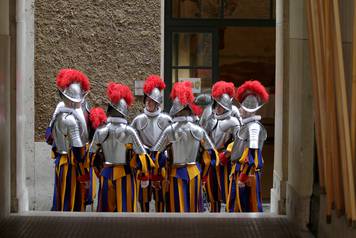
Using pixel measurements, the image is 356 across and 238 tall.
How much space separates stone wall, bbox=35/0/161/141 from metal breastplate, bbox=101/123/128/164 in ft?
11.3

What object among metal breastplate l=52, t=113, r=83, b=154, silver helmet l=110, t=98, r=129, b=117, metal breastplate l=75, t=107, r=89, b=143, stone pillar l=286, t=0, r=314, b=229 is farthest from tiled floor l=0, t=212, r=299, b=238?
metal breastplate l=75, t=107, r=89, b=143

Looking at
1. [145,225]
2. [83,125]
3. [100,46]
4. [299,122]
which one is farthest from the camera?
[100,46]

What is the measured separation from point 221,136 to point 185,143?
1.16 m

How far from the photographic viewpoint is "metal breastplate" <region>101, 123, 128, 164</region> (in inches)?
380

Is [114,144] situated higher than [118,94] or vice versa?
[118,94]

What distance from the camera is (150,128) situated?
10.7m

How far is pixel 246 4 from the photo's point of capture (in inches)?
542

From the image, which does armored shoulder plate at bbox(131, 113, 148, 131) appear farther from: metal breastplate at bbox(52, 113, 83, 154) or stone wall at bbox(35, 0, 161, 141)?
stone wall at bbox(35, 0, 161, 141)

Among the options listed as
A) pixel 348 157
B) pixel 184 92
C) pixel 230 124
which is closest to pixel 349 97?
pixel 348 157

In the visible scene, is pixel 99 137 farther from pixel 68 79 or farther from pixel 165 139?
pixel 68 79

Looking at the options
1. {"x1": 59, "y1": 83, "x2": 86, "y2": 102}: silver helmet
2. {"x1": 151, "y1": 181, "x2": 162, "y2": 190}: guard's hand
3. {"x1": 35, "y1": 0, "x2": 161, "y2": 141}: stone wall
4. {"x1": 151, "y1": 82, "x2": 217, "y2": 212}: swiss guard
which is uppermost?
{"x1": 35, "y1": 0, "x2": 161, "y2": 141}: stone wall

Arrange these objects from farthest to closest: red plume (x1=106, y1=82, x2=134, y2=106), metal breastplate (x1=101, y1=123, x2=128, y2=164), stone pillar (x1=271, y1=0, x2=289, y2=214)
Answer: red plume (x1=106, y1=82, x2=134, y2=106)
metal breastplate (x1=101, y1=123, x2=128, y2=164)
stone pillar (x1=271, y1=0, x2=289, y2=214)

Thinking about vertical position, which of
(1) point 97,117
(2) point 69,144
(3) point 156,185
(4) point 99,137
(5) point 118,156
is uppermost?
(1) point 97,117

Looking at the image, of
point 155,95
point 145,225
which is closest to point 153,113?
point 155,95
